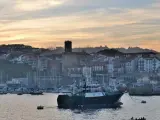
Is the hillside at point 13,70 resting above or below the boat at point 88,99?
above

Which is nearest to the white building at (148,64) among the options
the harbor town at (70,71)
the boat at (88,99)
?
the harbor town at (70,71)

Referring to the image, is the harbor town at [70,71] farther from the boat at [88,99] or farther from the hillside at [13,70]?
the boat at [88,99]

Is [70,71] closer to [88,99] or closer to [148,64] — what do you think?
[148,64]

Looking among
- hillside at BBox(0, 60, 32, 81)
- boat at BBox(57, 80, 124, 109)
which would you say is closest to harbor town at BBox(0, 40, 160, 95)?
hillside at BBox(0, 60, 32, 81)

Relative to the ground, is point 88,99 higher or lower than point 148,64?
lower

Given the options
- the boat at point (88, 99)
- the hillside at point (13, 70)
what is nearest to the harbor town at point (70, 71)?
the hillside at point (13, 70)

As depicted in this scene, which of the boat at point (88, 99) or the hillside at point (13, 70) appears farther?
the hillside at point (13, 70)

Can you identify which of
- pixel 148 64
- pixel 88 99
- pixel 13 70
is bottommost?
pixel 88 99

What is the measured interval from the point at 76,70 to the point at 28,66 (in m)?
14.7

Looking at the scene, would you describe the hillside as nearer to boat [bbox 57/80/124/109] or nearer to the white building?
the white building

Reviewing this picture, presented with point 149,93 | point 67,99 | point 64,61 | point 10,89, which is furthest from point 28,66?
point 67,99

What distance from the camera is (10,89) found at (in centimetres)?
11206

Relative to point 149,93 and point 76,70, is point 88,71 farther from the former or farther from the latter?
point 149,93

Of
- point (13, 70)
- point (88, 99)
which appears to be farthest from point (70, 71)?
point (88, 99)
